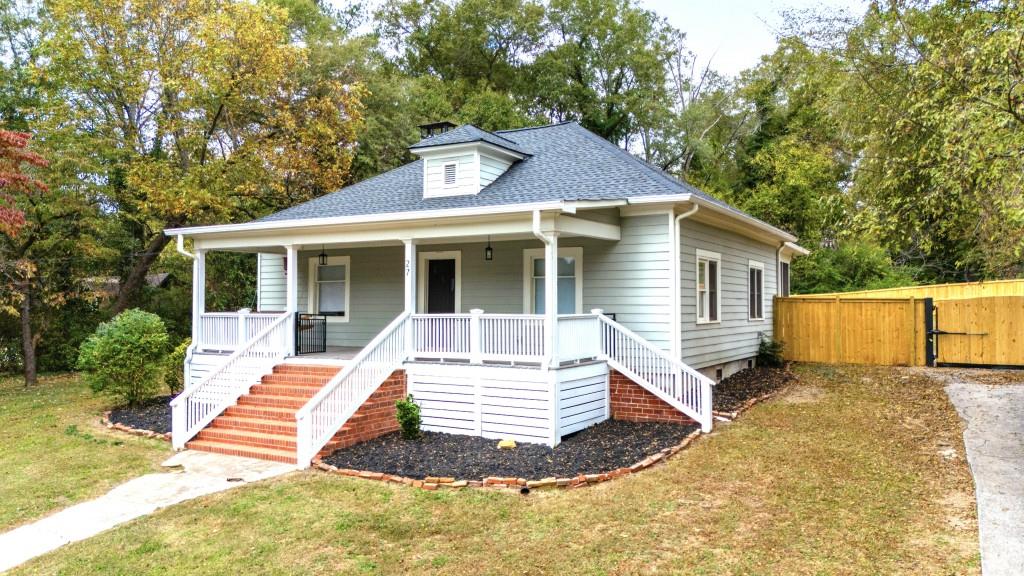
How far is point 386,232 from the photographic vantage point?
1124cm

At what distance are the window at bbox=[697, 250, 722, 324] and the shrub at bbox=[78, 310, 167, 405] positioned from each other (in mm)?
10197

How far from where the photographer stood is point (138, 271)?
20.9 m

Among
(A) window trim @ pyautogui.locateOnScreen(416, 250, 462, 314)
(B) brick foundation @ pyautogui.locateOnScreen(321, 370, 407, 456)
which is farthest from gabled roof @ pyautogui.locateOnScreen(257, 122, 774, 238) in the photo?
(B) brick foundation @ pyautogui.locateOnScreen(321, 370, 407, 456)

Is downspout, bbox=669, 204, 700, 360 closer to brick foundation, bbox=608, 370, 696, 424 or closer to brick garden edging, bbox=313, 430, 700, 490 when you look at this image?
brick foundation, bbox=608, 370, 696, 424

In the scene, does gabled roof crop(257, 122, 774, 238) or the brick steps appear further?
gabled roof crop(257, 122, 774, 238)

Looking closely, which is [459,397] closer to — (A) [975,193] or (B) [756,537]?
(B) [756,537]

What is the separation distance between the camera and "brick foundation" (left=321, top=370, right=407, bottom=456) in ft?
30.1

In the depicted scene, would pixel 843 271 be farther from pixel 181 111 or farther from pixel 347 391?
pixel 181 111

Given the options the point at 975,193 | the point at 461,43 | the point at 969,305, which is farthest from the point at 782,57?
the point at 975,193

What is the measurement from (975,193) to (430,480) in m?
7.08

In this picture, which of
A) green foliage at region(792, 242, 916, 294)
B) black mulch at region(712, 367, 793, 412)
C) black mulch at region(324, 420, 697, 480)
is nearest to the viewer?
black mulch at region(324, 420, 697, 480)

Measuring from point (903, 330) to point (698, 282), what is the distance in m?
6.03

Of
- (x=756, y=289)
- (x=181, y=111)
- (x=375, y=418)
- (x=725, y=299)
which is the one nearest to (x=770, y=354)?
(x=756, y=289)

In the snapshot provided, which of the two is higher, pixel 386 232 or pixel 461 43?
pixel 461 43
